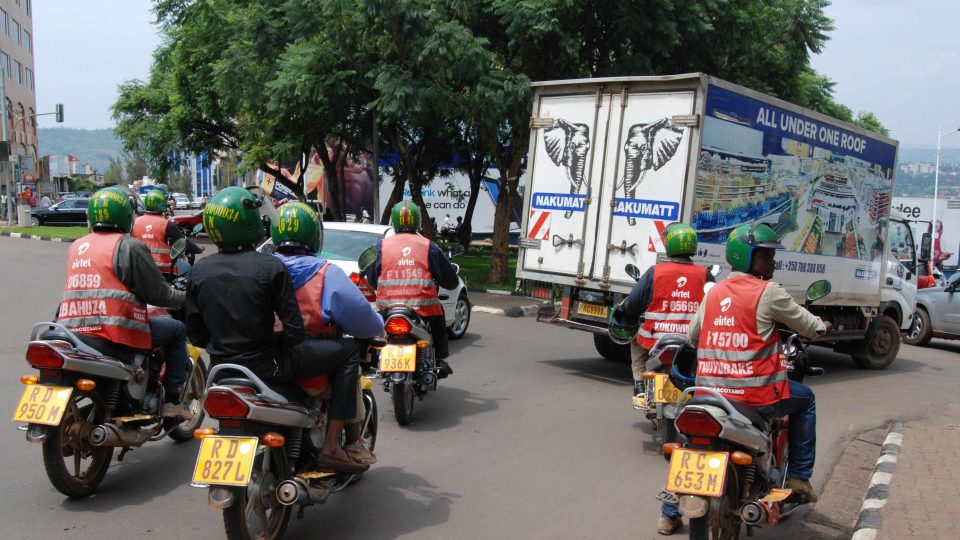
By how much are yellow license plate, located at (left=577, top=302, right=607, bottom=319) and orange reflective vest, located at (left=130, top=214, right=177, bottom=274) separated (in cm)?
465

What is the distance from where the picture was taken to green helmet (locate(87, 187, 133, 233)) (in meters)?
5.20

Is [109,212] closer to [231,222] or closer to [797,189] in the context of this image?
[231,222]

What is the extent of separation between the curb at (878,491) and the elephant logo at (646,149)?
3539mm

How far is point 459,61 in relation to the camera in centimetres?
1551

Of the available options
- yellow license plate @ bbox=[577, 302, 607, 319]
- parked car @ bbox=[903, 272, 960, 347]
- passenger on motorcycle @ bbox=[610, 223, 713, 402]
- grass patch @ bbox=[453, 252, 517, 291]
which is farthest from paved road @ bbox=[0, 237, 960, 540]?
grass patch @ bbox=[453, 252, 517, 291]

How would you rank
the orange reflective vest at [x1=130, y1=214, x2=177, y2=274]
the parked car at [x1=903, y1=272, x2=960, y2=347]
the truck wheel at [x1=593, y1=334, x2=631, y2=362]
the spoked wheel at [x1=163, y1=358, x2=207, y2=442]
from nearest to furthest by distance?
the spoked wheel at [x1=163, y1=358, x2=207, y2=442]
the orange reflective vest at [x1=130, y1=214, x2=177, y2=274]
the truck wheel at [x1=593, y1=334, x2=631, y2=362]
the parked car at [x1=903, y1=272, x2=960, y2=347]

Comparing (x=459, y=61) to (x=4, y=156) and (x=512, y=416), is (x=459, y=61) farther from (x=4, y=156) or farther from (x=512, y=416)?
(x=4, y=156)

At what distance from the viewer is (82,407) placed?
5.18m

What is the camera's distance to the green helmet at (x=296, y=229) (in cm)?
466

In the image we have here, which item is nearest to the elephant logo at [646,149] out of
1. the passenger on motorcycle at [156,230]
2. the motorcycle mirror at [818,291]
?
the motorcycle mirror at [818,291]

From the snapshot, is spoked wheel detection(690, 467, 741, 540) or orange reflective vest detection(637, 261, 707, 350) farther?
orange reflective vest detection(637, 261, 707, 350)

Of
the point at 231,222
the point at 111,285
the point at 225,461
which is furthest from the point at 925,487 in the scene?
the point at 111,285

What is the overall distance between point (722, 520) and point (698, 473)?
0.37m

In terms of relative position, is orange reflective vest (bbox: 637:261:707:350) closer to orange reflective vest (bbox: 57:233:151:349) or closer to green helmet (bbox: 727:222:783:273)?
green helmet (bbox: 727:222:783:273)
